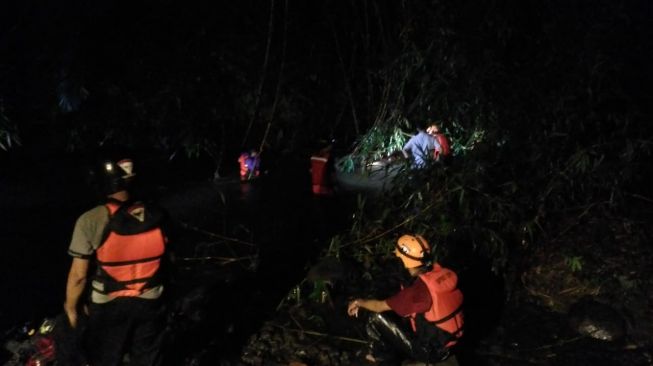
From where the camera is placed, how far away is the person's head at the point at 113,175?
2852 mm

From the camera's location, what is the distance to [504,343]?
466 cm

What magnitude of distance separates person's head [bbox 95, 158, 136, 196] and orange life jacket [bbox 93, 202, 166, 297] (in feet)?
0.28

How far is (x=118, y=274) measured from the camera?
2980mm

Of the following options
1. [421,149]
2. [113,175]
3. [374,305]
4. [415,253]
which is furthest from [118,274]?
[421,149]

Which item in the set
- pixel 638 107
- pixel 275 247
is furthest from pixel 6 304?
pixel 638 107

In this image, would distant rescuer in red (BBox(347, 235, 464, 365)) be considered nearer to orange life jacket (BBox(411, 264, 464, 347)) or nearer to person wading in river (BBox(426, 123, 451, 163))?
orange life jacket (BBox(411, 264, 464, 347))

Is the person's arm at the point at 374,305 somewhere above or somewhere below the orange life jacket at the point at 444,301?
below

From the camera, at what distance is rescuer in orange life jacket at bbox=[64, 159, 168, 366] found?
9.32 ft

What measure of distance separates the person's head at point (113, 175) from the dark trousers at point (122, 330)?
67 centimetres

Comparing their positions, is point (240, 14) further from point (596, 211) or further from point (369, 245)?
point (596, 211)

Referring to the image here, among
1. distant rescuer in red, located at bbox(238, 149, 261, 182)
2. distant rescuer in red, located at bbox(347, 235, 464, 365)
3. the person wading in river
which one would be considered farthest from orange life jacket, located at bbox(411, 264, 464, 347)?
distant rescuer in red, located at bbox(238, 149, 261, 182)

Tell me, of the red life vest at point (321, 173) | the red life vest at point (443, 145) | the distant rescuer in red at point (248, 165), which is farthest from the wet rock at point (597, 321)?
the distant rescuer in red at point (248, 165)

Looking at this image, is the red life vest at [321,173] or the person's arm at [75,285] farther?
the red life vest at [321,173]

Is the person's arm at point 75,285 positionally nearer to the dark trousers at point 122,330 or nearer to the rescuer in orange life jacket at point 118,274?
the rescuer in orange life jacket at point 118,274
